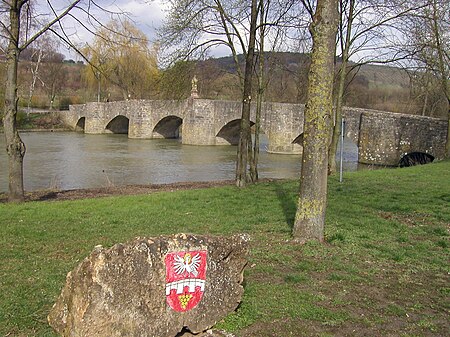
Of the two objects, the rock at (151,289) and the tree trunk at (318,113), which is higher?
the tree trunk at (318,113)

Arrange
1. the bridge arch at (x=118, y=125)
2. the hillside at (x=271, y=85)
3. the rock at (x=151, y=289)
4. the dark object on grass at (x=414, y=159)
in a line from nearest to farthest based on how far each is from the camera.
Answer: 1. the rock at (x=151, y=289)
2. the hillside at (x=271, y=85)
3. the dark object on grass at (x=414, y=159)
4. the bridge arch at (x=118, y=125)

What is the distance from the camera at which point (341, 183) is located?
41.3 ft

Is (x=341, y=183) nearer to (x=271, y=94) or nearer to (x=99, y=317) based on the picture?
(x=99, y=317)

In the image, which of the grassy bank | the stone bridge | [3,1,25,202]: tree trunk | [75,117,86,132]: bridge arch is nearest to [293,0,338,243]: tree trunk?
the grassy bank

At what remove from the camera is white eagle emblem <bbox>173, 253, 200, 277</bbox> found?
132 inches

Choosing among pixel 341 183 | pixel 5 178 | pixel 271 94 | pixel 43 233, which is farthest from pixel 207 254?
pixel 271 94

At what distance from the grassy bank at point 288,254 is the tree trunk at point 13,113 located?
0.86 m

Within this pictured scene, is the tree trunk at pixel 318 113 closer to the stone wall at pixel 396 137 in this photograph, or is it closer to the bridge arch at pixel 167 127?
the stone wall at pixel 396 137

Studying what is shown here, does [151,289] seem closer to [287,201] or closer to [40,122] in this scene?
[287,201]

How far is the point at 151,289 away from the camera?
326 centimetres

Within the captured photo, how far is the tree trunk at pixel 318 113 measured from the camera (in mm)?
5562

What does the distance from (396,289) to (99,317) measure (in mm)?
2777

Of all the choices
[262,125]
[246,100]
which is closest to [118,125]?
[262,125]

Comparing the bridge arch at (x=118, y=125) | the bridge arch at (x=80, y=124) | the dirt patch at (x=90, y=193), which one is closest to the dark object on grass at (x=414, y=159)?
the dirt patch at (x=90, y=193)
